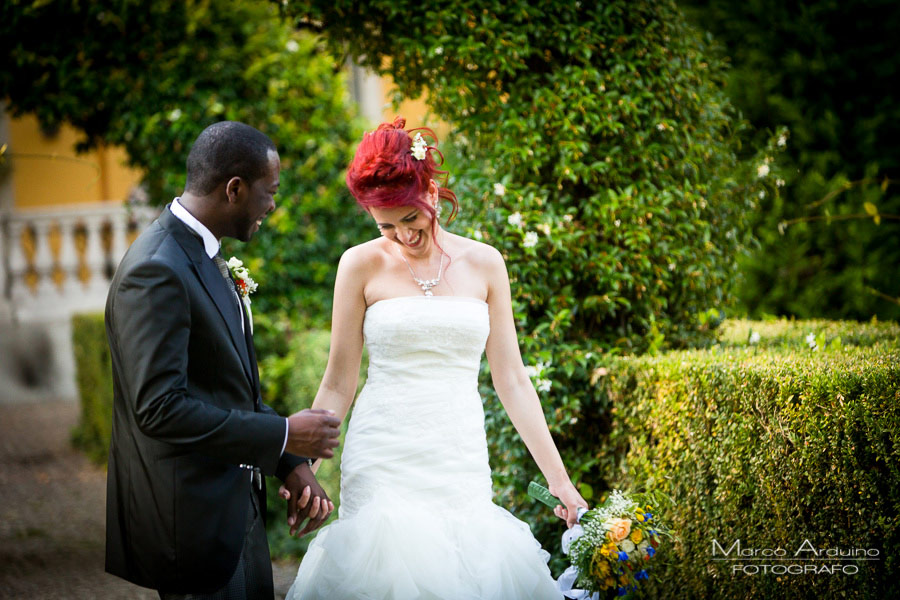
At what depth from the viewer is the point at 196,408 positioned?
2307 millimetres

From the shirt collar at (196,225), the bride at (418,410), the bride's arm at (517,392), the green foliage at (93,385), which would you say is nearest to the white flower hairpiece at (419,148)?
the bride at (418,410)

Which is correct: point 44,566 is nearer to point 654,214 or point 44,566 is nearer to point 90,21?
point 90,21

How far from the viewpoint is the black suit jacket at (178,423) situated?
230 centimetres

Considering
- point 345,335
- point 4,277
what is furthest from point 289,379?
point 4,277

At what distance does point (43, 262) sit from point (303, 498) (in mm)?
10498

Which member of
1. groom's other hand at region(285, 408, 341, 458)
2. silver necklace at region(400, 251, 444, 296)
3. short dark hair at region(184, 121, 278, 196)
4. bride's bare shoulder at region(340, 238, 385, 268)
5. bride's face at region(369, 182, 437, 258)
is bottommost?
groom's other hand at region(285, 408, 341, 458)

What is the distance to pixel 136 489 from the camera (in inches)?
97.3

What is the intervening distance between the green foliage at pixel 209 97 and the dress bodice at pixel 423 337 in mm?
3863

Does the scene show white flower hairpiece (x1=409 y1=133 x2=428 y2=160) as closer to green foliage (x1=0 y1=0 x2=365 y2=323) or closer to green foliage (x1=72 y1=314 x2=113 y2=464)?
green foliage (x1=0 y1=0 x2=365 y2=323)

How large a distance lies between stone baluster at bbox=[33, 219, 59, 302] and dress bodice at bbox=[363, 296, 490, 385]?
1011cm

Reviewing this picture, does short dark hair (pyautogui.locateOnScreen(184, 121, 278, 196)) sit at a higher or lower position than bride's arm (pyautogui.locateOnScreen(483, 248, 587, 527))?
higher

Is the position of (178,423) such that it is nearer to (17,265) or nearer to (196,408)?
(196,408)

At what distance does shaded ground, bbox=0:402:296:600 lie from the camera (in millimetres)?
5398

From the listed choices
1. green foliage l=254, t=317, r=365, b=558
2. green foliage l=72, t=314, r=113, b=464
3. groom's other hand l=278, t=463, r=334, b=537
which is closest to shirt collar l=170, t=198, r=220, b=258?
groom's other hand l=278, t=463, r=334, b=537
